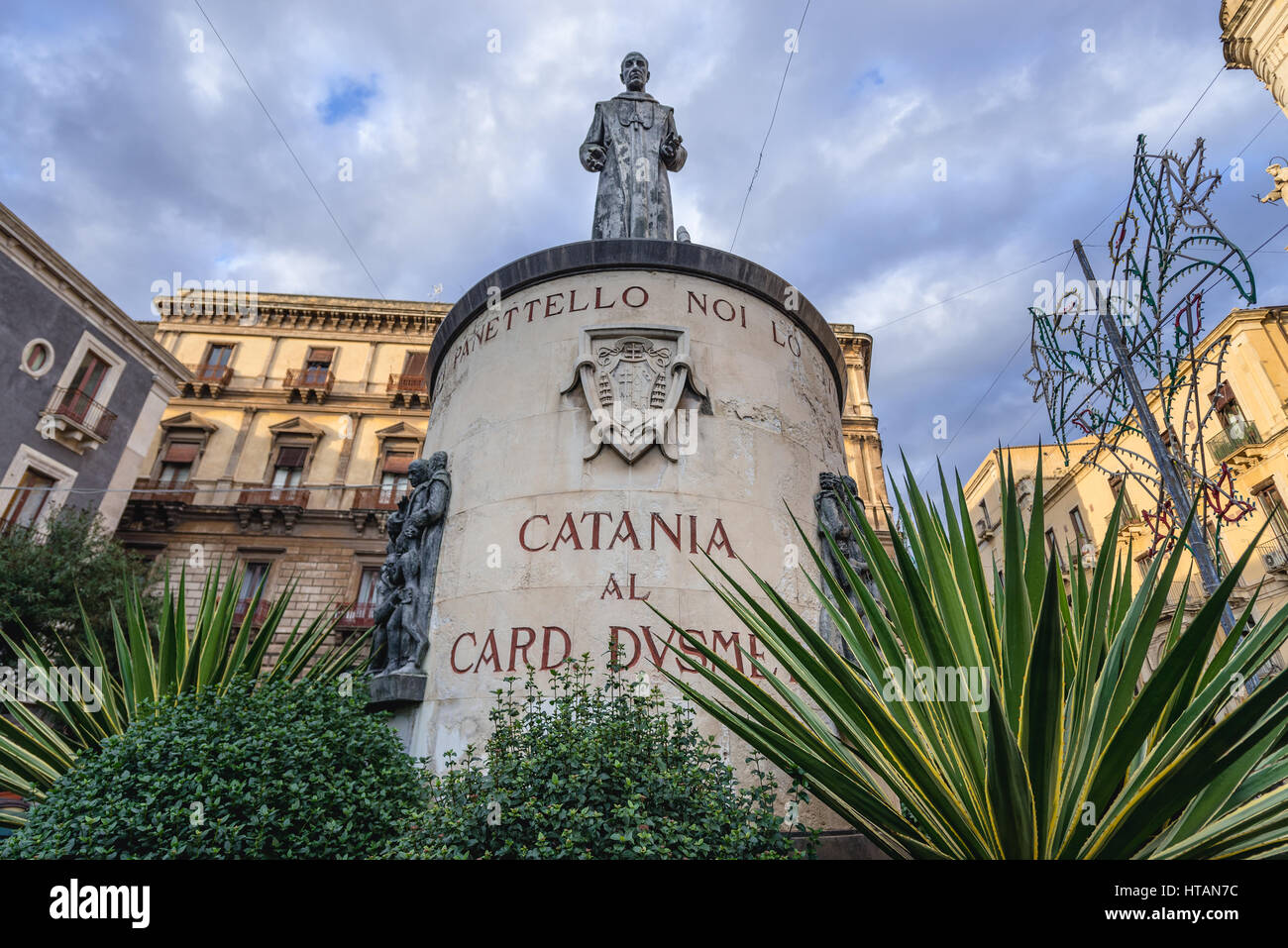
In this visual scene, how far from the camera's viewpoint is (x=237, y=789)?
309 centimetres

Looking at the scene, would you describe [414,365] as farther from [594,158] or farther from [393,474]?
[594,158]

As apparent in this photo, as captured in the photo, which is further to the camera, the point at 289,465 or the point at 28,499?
the point at 289,465

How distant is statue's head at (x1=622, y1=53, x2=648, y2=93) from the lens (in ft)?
27.5

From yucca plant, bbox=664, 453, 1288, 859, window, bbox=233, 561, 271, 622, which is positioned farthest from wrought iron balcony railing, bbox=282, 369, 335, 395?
yucca plant, bbox=664, 453, 1288, 859

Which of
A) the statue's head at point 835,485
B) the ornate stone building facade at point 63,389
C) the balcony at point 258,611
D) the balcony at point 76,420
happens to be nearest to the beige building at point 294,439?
the balcony at point 258,611

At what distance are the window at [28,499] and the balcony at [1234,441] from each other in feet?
94.0

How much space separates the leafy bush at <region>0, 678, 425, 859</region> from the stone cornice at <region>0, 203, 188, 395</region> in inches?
760

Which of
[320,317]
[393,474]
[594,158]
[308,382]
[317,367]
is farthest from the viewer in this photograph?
[320,317]

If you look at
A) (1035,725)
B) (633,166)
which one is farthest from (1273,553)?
(1035,725)

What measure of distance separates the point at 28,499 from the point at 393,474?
373 inches

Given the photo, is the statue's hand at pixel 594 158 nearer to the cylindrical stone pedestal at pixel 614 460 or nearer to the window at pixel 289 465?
the cylindrical stone pedestal at pixel 614 460
